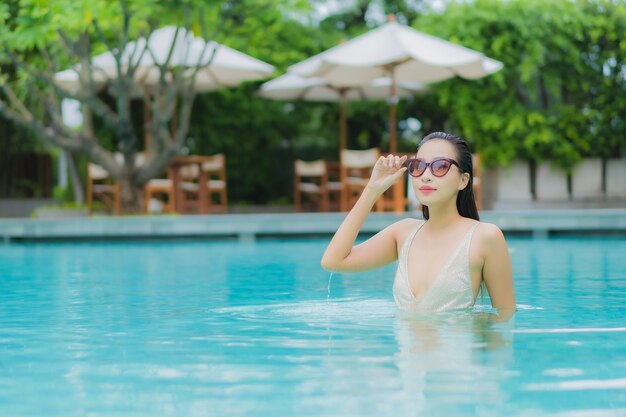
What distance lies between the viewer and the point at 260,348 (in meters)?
4.49

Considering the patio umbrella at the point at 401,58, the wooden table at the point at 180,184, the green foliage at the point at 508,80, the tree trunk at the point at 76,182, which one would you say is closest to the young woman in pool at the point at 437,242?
the patio umbrella at the point at 401,58

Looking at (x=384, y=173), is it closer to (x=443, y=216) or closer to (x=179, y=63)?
(x=443, y=216)

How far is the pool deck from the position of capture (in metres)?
12.9

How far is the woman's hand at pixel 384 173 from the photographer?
13.9 ft

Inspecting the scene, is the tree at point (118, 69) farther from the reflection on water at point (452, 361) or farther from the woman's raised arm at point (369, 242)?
the reflection on water at point (452, 361)

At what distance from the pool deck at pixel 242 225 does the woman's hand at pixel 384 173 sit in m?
8.52

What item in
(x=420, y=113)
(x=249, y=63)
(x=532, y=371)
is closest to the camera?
(x=532, y=371)

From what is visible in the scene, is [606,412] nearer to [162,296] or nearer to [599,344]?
[599,344]

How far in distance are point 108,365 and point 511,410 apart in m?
1.65

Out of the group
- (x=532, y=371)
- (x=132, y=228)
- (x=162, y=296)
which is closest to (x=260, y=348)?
(x=532, y=371)

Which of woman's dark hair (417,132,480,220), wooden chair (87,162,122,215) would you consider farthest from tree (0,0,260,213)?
woman's dark hair (417,132,480,220)

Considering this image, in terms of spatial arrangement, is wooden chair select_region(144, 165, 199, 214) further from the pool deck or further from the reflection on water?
the reflection on water

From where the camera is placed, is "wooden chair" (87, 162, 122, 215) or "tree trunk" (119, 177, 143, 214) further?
"wooden chair" (87, 162, 122, 215)

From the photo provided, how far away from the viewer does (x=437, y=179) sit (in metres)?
4.25
